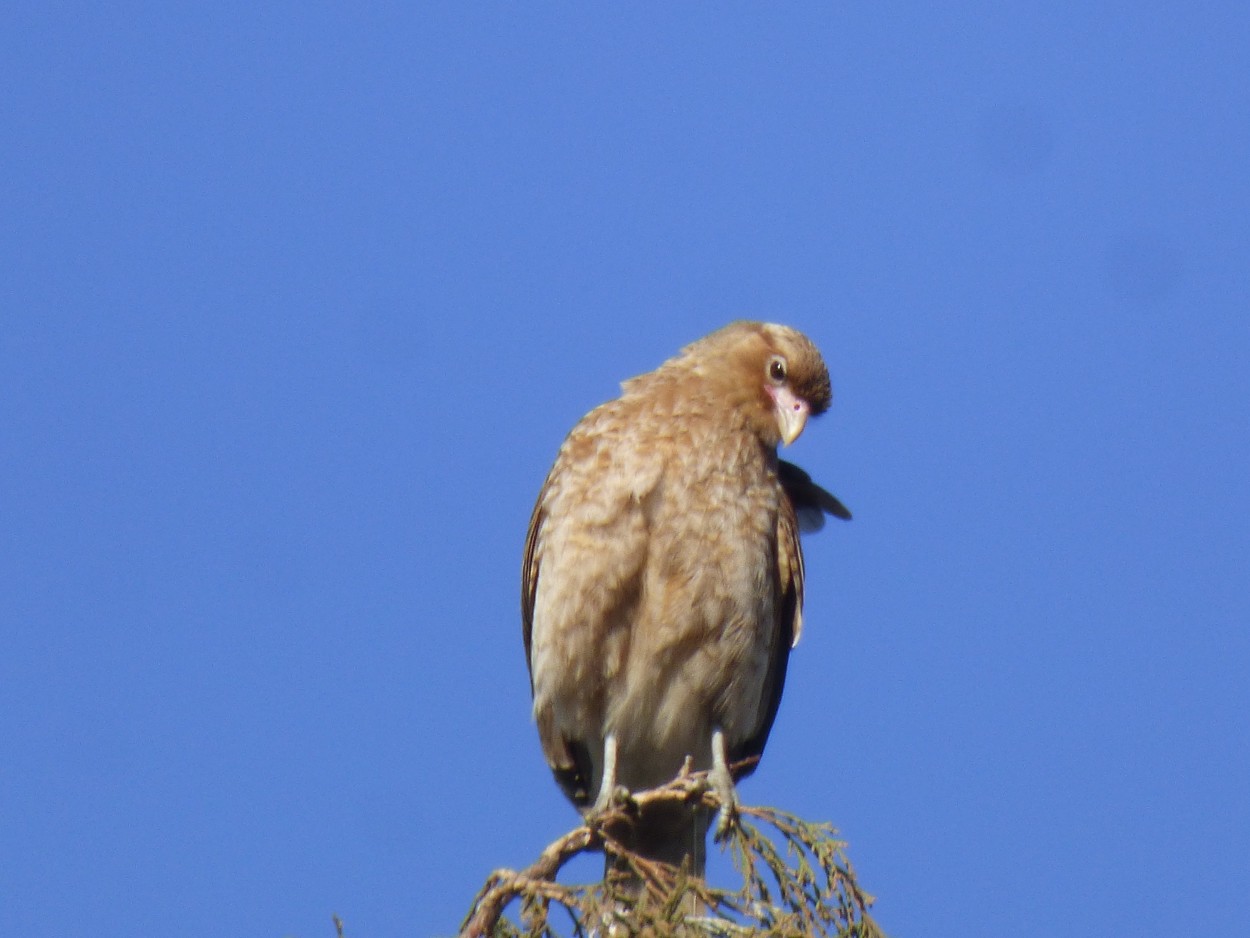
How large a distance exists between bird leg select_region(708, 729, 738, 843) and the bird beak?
1177mm

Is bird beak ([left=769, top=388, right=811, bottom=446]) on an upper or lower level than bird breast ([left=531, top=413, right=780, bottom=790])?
upper

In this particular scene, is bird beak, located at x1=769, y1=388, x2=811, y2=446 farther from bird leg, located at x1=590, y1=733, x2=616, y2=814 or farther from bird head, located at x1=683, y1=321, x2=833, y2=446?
bird leg, located at x1=590, y1=733, x2=616, y2=814

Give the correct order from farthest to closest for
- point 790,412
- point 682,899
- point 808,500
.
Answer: point 808,500 < point 790,412 < point 682,899

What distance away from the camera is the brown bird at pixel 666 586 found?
620cm

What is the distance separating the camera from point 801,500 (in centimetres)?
705

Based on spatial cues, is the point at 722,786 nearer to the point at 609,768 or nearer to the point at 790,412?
Result: the point at 609,768

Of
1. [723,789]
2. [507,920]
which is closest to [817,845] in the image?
[507,920]

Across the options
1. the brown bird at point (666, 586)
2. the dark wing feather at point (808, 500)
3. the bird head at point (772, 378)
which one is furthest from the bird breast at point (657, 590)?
the dark wing feather at point (808, 500)

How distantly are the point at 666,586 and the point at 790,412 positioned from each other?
0.97 m

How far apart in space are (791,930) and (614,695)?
2358 mm

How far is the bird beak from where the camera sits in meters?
6.66

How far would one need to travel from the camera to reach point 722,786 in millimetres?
5949

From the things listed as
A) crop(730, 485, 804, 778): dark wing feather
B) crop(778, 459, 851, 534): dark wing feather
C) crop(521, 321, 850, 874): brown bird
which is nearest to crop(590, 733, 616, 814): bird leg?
crop(521, 321, 850, 874): brown bird

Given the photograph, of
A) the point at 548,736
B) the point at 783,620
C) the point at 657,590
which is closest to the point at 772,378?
the point at 783,620
